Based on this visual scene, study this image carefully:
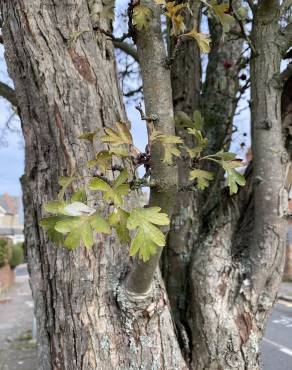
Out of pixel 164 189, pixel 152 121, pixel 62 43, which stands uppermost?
pixel 62 43

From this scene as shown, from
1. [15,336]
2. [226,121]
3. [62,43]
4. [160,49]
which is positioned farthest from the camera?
[15,336]

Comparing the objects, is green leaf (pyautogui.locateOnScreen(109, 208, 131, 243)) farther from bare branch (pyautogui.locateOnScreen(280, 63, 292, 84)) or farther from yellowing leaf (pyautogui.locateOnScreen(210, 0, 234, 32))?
bare branch (pyautogui.locateOnScreen(280, 63, 292, 84))

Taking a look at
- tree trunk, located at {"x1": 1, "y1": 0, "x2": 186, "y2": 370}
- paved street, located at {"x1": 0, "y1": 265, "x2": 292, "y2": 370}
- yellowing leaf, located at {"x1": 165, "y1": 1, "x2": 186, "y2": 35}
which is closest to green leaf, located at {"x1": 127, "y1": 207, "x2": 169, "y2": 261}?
yellowing leaf, located at {"x1": 165, "y1": 1, "x2": 186, "y2": 35}

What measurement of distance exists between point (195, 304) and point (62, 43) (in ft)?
5.14

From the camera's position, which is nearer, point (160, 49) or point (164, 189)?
point (164, 189)

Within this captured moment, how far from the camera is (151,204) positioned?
1.38m

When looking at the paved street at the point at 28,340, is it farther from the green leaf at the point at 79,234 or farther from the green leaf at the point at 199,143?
the green leaf at the point at 79,234

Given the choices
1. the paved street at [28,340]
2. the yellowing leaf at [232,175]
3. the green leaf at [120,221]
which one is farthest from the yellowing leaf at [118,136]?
the paved street at [28,340]

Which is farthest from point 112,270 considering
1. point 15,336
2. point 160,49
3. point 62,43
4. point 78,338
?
point 15,336

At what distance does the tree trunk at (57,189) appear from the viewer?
6.01 ft

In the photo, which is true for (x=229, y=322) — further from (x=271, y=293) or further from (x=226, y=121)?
(x=226, y=121)

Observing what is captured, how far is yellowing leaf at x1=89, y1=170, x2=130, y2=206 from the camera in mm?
1130

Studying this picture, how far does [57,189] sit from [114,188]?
0.94 metres

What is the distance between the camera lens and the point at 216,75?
3281 mm
